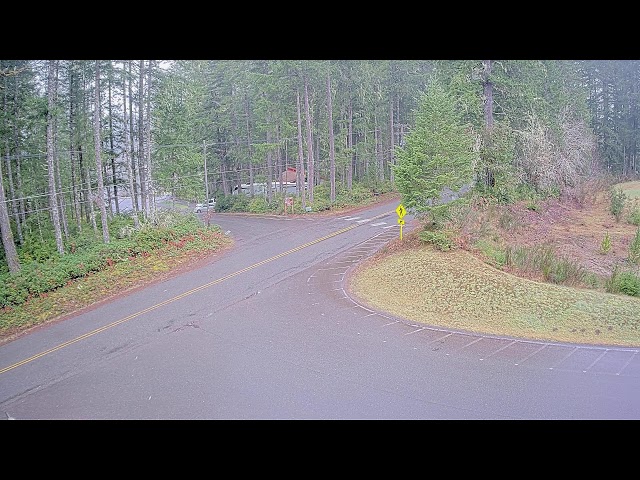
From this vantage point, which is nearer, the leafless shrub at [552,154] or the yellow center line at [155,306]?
the yellow center line at [155,306]

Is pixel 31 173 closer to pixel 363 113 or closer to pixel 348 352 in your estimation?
pixel 348 352

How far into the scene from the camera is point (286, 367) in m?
7.51

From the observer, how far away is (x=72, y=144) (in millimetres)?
21734

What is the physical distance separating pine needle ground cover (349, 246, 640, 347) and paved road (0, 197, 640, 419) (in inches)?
20.3

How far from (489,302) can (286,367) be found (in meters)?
4.96

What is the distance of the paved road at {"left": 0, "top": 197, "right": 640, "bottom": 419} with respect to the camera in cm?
607

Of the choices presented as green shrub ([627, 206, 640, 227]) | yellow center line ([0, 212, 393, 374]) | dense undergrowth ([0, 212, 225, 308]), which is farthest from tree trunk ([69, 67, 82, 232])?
green shrub ([627, 206, 640, 227])

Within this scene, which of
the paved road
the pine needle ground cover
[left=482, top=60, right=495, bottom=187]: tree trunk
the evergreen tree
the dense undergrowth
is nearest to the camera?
the paved road

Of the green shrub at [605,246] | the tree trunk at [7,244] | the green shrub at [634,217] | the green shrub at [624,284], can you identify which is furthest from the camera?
the green shrub at [634,217]

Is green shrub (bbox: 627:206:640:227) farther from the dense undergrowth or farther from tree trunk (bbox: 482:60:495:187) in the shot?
the dense undergrowth

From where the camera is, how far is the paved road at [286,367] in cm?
607

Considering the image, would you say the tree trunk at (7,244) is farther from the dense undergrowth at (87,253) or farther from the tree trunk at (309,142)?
the tree trunk at (309,142)

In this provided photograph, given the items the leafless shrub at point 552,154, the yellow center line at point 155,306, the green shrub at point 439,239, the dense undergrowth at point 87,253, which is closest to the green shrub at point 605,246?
the leafless shrub at point 552,154

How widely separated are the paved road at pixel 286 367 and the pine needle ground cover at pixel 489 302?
516 mm
